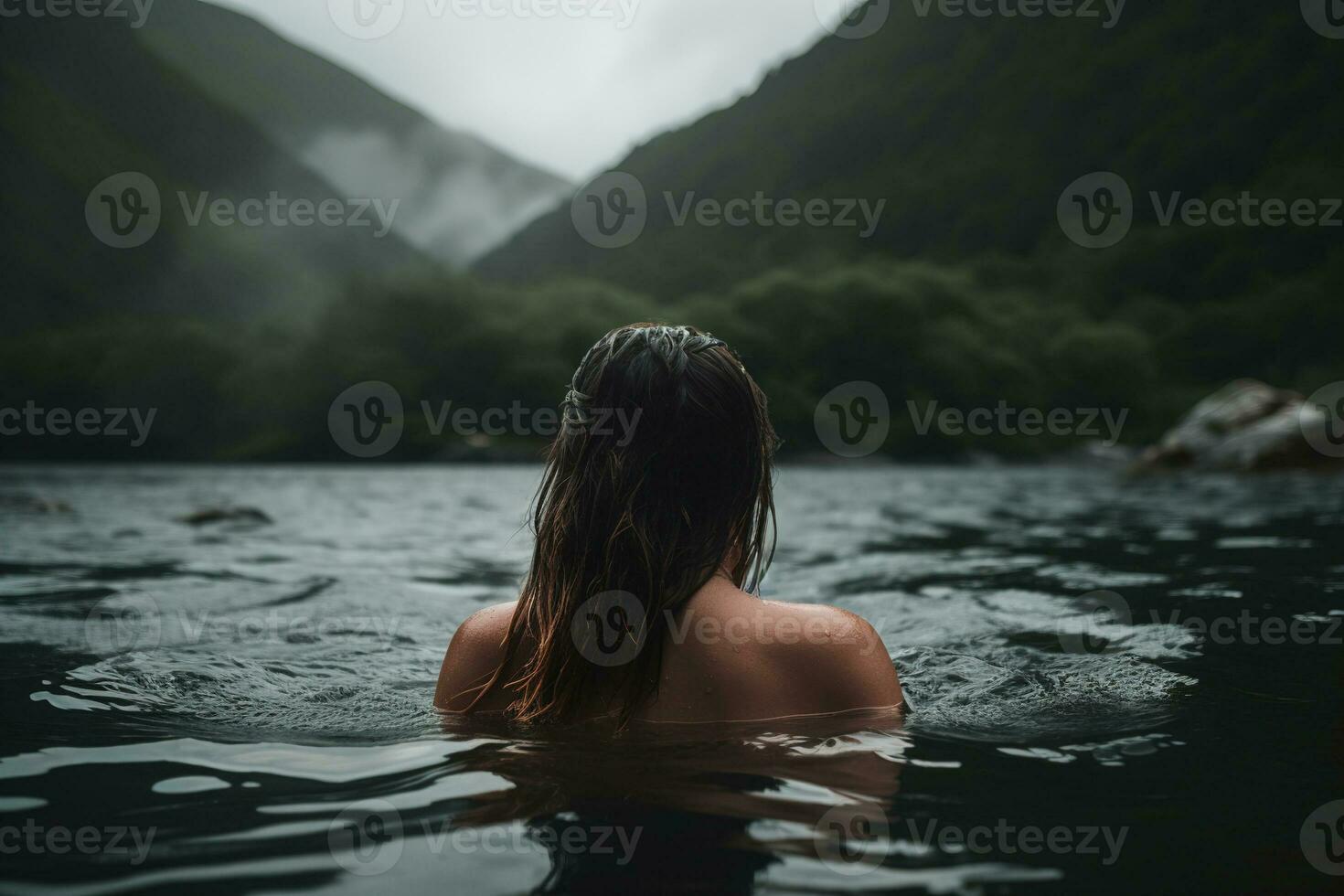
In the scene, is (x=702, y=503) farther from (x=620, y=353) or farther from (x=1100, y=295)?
(x=1100, y=295)

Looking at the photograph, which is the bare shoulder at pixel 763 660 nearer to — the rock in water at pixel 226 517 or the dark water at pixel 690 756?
the dark water at pixel 690 756

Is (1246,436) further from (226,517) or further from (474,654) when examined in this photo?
(474,654)

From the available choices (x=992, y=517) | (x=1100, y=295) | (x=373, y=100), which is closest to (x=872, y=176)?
(x=1100, y=295)

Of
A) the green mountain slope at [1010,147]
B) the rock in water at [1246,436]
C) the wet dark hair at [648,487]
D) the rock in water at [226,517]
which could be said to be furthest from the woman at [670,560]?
the green mountain slope at [1010,147]

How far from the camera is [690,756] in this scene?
2637 mm

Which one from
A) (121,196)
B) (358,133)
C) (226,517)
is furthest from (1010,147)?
(226,517)

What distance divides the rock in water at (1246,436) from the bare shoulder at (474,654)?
67.5 ft

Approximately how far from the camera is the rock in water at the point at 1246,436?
63.5 ft

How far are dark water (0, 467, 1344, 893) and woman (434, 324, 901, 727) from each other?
0.53ft

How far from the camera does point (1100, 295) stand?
92625 mm

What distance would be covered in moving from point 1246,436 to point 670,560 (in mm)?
21616

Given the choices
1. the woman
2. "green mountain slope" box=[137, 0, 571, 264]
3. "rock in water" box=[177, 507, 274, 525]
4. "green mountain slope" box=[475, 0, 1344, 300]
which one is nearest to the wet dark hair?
the woman

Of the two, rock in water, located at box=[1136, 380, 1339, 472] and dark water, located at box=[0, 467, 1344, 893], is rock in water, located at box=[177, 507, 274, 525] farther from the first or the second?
rock in water, located at box=[1136, 380, 1339, 472]

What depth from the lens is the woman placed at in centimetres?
264
